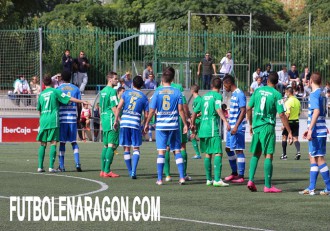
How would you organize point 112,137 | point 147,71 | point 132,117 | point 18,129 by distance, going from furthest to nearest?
point 147,71, point 18,129, point 112,137, point 132,117

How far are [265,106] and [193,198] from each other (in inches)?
86.5

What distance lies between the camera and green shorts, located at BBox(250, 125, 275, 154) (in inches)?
636

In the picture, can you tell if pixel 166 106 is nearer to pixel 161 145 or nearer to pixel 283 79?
pixel 161 145

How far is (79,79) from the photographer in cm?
3778

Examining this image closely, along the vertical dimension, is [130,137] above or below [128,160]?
above

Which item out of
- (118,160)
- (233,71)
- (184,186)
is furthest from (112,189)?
(233,71)

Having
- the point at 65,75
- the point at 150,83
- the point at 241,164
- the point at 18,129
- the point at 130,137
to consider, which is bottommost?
the point at 18,129

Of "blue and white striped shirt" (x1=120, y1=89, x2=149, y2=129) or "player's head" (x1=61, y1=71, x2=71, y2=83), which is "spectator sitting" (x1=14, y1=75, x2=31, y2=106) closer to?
"player's head" (x1=61, y1=71, x2=71, y2=83)

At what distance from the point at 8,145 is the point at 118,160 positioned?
26.5ft

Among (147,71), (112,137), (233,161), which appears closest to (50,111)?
(112,137)

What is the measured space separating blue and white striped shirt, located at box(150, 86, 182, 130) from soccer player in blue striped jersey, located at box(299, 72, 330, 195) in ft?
8.66

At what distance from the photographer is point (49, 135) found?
1984cm

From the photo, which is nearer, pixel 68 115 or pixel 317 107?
pixel 317 107

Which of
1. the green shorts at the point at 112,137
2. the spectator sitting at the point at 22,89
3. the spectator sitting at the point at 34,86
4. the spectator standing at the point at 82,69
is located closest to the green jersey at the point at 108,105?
the green shorts at the point at 112,137
